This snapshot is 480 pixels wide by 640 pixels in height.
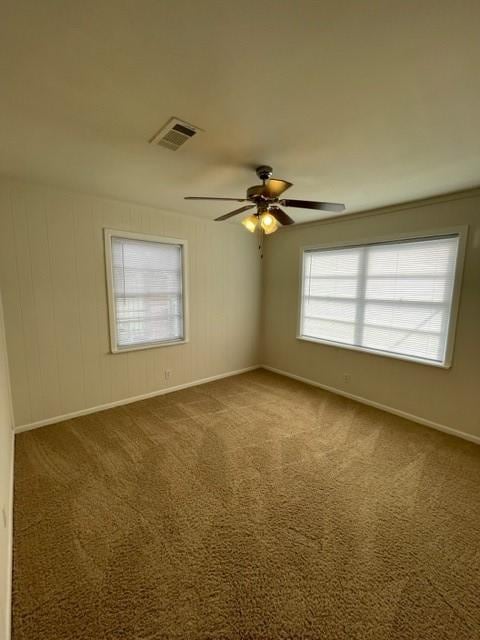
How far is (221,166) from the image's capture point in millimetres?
2307

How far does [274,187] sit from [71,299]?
2516 millimetres

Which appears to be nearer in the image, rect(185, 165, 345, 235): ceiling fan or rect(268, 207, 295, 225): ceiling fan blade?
rect(185, 165, 345, 235): ceiling fan

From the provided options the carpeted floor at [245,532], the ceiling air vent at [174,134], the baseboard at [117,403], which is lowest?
the carpeted floor at [245,532]

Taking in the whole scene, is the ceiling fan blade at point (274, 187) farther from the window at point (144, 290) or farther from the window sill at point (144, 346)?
the window sill at point (144, 346)

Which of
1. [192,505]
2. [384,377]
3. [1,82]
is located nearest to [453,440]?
[384,377]

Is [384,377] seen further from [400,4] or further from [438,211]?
[400,4]

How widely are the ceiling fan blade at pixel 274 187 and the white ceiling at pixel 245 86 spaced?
25 cm

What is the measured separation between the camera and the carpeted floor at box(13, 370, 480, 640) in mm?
1326

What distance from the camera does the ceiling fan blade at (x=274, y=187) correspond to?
6.51 ft

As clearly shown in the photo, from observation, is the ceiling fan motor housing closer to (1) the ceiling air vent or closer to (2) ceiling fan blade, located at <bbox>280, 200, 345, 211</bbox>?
(2) ceiling fan blade, located at <bbox>280, 200, 345, 211</bbox>

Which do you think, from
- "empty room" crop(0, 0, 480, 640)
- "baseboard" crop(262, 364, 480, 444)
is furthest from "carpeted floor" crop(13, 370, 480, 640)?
"baseboard" crop(262, 364, 480, 444)

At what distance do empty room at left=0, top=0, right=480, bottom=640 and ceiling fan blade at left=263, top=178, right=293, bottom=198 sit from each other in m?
0.04

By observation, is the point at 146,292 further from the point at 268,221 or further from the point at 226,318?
the point at 268,221

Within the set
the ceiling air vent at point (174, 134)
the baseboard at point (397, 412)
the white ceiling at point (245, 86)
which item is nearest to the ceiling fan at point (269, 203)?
the white ceiling at point (245, 86)
